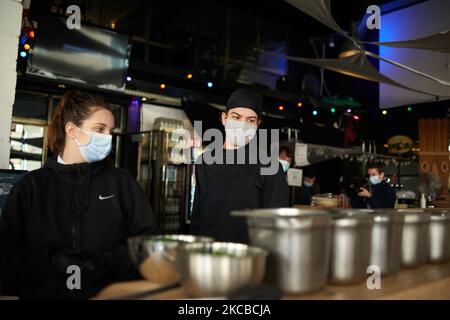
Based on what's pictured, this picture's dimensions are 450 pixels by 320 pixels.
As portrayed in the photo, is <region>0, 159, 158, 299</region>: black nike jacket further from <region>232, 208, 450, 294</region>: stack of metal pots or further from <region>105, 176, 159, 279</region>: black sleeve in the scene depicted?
<region>232, 208, 450, 294</region>: stack of metal pots

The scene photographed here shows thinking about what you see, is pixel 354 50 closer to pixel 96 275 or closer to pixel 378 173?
pixel 378 173

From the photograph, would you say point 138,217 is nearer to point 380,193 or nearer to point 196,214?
point 196,214

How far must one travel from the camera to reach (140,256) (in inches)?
35.0

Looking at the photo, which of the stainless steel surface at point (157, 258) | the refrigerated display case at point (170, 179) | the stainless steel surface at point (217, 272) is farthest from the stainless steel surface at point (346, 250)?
the refrigerated display case at point (170, 179)

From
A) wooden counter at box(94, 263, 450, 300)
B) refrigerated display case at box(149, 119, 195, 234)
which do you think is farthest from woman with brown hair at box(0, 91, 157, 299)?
refrigerated display case at box(149, 119, 195, 234)

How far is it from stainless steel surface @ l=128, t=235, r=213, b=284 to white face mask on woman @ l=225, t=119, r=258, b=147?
1.06m

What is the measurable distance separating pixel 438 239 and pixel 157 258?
41.3 inches

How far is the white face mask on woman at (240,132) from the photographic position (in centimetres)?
191

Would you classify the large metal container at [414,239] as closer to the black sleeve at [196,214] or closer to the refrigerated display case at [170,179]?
the black sleeve at [196,214]

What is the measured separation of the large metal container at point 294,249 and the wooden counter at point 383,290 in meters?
0.04

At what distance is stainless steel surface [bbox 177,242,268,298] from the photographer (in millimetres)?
772

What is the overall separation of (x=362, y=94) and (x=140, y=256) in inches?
378

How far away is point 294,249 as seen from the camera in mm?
873

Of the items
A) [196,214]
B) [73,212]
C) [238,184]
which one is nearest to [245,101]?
[238,184]
